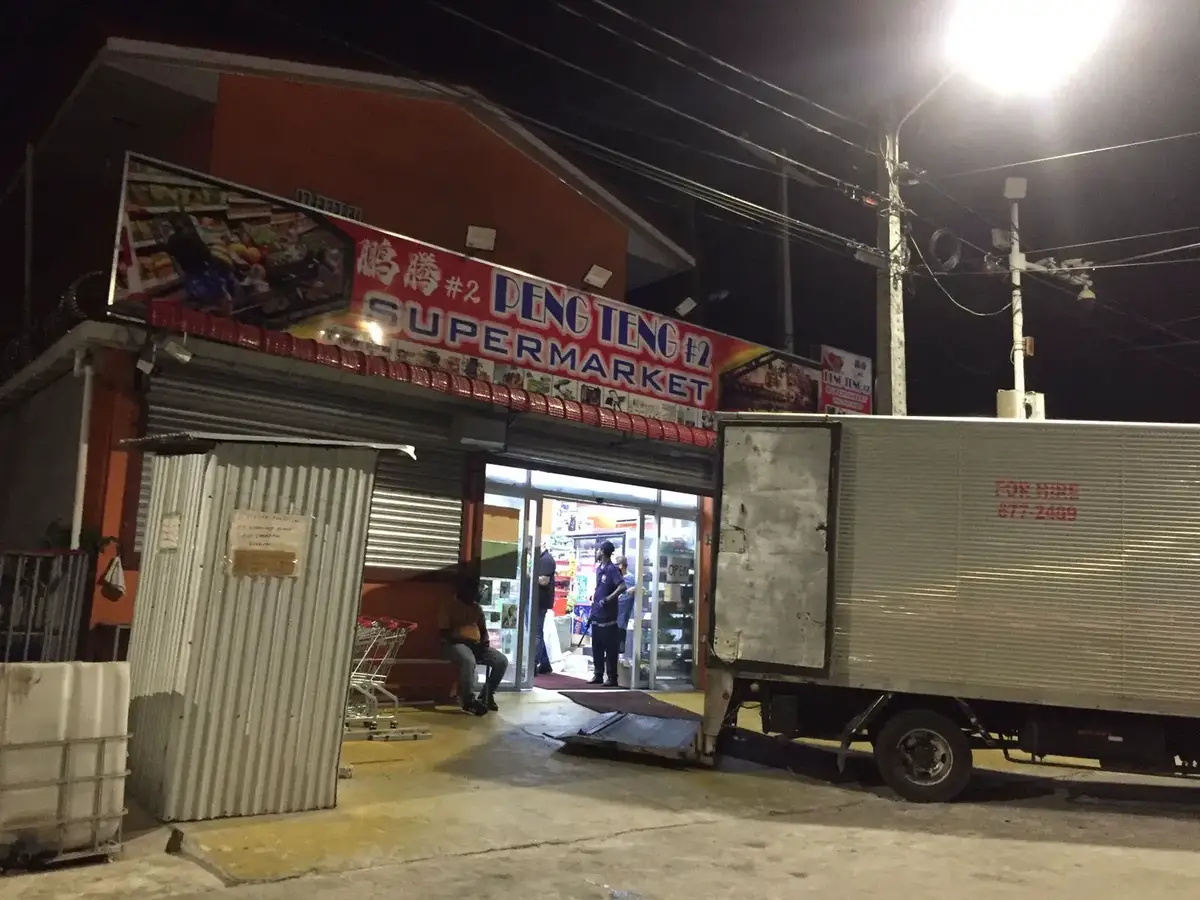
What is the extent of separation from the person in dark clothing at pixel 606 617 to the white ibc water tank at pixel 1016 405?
563 cm

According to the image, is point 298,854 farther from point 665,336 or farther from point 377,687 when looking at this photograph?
point 665,336

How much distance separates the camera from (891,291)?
35.5 ft

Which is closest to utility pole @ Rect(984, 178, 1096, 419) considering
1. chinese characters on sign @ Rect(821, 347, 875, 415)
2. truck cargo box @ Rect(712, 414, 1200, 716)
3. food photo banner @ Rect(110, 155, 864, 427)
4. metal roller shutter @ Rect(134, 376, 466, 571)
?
chinese characters on sign @ Rect(821, 347, 875, 415)

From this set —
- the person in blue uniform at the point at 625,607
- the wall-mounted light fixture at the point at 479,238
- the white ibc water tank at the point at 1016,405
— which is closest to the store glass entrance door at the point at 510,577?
the person in blue uniform at the point at 625,607

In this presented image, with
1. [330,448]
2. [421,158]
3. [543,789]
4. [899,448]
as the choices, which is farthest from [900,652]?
[421,158]

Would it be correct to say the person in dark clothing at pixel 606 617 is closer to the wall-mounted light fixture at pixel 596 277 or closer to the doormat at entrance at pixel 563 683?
the doormat at entrance at pixel 563 683

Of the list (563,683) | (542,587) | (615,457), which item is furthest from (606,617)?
(615,457)

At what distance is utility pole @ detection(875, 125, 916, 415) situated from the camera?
1051cm

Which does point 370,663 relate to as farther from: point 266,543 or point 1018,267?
point 1018,267

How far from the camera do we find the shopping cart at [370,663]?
890cm

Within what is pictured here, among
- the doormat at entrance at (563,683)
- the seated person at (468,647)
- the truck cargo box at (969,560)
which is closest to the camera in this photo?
the truck cargo box at (969,560)

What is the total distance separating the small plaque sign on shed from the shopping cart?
107 inches

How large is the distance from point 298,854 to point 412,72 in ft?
33.9

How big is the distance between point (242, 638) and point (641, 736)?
176 inches
